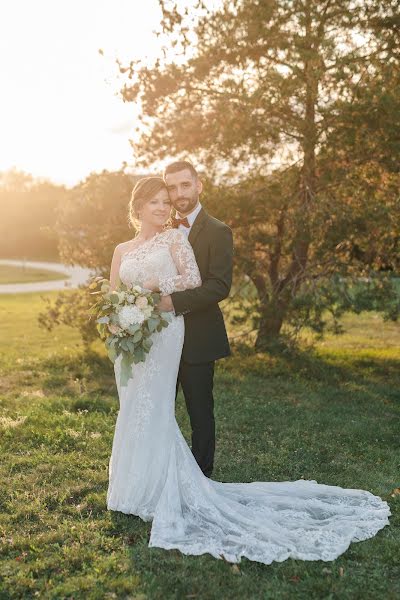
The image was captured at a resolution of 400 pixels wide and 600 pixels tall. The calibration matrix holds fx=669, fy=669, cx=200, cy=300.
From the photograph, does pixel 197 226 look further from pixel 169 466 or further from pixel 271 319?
pixel 271 319

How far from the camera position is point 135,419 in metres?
4.84

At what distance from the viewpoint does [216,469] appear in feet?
18.9

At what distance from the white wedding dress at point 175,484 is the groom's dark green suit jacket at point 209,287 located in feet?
0.41

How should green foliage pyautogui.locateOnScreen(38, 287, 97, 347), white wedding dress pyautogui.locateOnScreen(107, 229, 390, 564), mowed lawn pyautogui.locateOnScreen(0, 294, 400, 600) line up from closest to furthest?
mowed lawn pyautogui.locateOnScreen(0, 294, 400, 600)
white wedding dress pyautogui.locateOnScreen(107, 229, 390, 564)
green foliage pyautogui.locateOnScreen(38, 287, 97, 347)

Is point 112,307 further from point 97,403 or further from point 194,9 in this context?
point 194,9

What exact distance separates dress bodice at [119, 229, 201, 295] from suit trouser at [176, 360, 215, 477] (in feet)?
2.14

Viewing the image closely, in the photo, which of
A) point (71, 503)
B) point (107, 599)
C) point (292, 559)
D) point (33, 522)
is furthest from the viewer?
point (71, 503)

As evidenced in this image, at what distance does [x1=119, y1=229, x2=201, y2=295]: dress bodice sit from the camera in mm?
4781

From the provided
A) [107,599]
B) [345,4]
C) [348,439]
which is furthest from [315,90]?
[107,599]

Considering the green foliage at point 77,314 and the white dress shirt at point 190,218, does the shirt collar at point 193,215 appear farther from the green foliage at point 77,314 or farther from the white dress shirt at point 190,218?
the green foliage at point 77,314

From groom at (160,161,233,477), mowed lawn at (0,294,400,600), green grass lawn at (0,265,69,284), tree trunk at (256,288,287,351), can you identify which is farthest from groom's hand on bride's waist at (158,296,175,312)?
green grass lawn at (0,265,69,284)

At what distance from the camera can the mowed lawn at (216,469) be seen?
3.81 m

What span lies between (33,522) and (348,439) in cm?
337

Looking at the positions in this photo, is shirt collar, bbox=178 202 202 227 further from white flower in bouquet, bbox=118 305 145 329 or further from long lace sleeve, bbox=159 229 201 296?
white flower in bouquet, bbox=118 305 145 329
